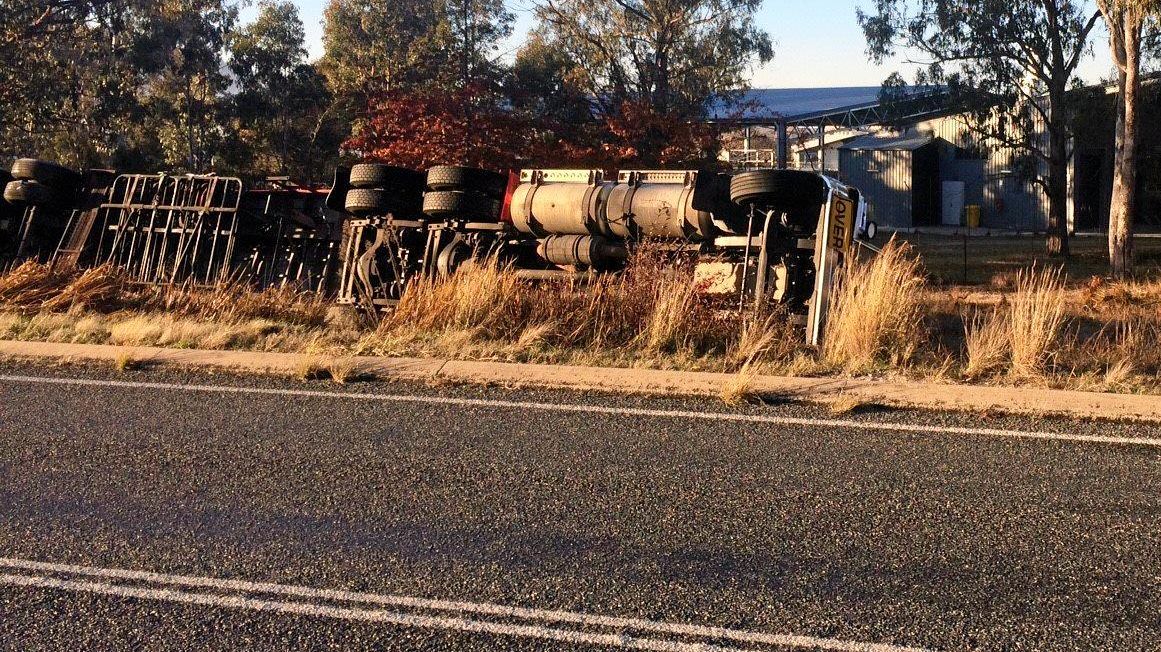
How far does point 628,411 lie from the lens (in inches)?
324

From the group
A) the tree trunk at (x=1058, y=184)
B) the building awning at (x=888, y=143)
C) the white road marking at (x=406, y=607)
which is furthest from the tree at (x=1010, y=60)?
the white road marking at (x=406, y=607)

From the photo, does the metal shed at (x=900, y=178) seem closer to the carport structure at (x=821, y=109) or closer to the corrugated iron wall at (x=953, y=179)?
the corrugated iron wall at (x=953, y=179)

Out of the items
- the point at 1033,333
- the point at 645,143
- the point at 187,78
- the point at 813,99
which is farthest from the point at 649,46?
the point at 813,99

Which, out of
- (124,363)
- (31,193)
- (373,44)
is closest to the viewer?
(124,363)

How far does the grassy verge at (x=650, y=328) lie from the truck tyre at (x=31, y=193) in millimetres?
3501

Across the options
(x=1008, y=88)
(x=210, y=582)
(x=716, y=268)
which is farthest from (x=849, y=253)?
(x=1008, y=88)

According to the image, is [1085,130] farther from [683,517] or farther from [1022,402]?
[683,517]

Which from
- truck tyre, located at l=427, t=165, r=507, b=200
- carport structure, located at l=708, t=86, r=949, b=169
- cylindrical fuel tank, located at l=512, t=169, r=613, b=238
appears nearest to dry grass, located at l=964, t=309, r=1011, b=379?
cylindrical fuel tank, located at l=512, t=169, r=613, b=238

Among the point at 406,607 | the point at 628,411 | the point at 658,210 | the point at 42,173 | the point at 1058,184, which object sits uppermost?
the point at 42,173

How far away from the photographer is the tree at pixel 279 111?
3681cm

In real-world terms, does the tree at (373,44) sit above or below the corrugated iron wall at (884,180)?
above

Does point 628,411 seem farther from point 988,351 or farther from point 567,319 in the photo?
point 567,319

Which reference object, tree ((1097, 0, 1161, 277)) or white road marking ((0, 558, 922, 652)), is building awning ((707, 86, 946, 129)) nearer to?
tree ((1097, 0, 1161, 277))

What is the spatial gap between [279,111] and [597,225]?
25934mm
